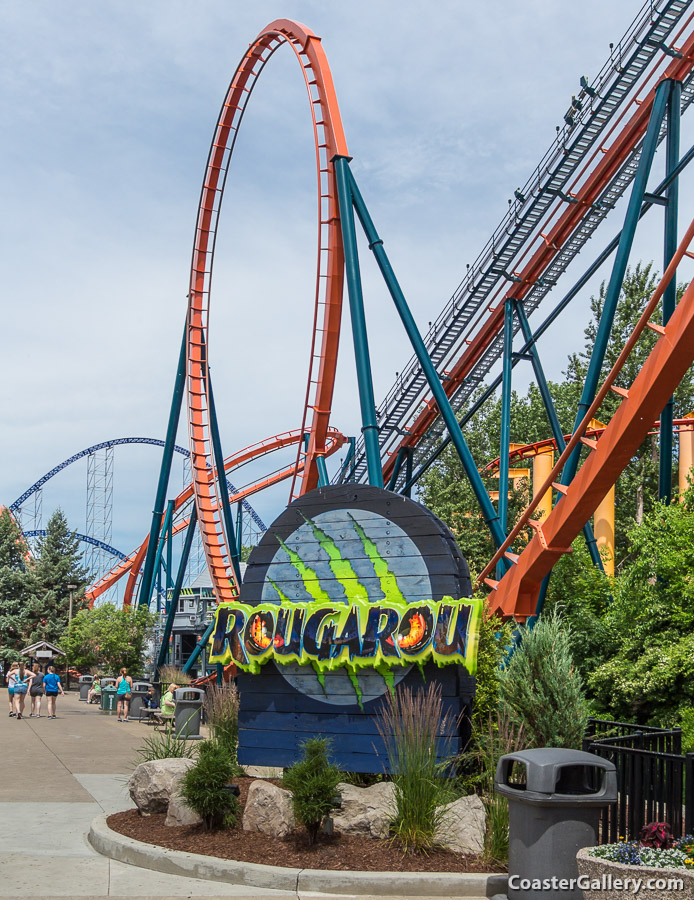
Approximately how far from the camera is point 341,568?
31.0ft

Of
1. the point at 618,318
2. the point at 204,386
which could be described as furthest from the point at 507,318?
the point at 618,318

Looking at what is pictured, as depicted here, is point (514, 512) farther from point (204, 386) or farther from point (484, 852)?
point (484, 852)

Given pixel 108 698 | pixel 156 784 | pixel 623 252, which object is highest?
pixel 623 252

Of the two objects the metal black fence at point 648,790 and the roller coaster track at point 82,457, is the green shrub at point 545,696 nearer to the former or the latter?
the metal black fence at point 648,790

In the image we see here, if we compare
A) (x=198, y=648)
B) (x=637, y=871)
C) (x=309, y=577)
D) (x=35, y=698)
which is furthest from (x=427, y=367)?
(x=198, y=648)

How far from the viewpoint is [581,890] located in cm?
585

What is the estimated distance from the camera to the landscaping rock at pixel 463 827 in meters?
7.21

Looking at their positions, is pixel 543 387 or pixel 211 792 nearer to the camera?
pixel 211 792

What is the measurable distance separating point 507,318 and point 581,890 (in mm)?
13851

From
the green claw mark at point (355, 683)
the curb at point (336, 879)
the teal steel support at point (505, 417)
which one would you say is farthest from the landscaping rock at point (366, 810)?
the teal steel support at point (505, 417)

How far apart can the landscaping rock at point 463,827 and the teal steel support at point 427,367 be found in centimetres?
796

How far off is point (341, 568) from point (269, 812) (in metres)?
2.52

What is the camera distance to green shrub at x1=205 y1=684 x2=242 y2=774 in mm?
10477

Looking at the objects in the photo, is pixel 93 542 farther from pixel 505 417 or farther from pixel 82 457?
pixel 505 417
